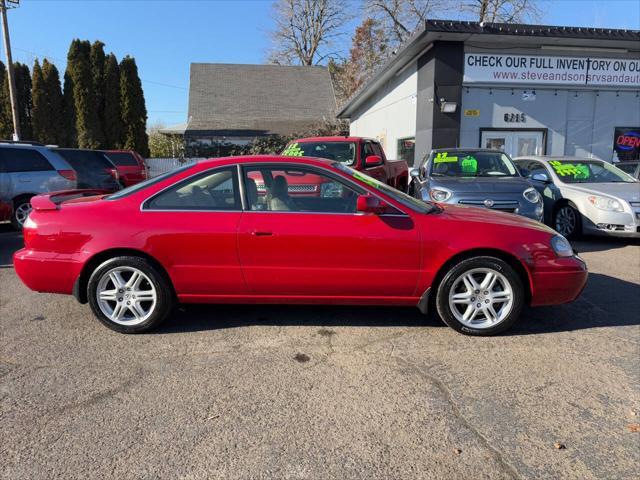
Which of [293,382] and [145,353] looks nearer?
[293,382]

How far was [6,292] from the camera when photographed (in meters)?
5.36

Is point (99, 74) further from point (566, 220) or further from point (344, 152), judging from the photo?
point (566, 220)

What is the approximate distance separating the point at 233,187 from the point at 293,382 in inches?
68.5

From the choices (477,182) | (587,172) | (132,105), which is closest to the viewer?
(477,182)

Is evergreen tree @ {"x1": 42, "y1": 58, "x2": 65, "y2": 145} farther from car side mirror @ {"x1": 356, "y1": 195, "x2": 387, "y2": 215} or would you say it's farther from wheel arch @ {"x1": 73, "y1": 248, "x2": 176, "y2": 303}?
car side mirror @ {"x1": 356, "y1": 195, "x2": 387, "y2": 215}

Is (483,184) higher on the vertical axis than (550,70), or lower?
lower

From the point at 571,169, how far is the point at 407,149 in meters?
7.70

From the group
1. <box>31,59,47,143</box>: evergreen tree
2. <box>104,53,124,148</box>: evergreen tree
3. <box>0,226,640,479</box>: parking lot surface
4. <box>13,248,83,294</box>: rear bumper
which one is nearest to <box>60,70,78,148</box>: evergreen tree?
<box>31,59,47,143</box>: evergreen tree

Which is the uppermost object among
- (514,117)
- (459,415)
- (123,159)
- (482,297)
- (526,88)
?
(526,88)

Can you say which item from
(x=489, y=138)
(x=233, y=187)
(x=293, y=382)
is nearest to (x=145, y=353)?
(x=293, y=382)

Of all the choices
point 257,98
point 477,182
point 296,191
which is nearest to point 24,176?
point 296,191

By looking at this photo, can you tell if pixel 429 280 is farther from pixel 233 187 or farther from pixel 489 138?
pixel 489 138

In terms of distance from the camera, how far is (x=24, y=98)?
25.0 m

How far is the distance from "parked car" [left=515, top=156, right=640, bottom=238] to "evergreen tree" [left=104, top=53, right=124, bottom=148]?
22477 millimetres
